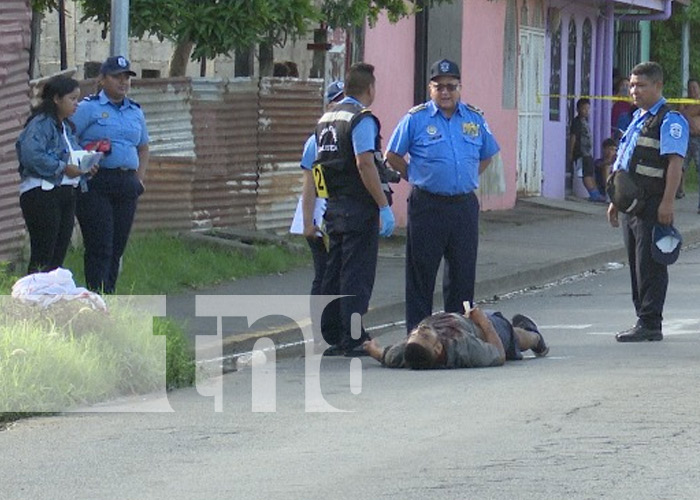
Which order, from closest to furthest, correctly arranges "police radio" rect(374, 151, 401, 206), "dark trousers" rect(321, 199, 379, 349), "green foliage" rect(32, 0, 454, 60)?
"police radio" rect(374, 151, 401, 206) < "dark trousers" rect(321, 199, 379, 349) < "green foliage" rect(32, 0, 454, 60)

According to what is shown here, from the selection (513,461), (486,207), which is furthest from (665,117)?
(486,207)

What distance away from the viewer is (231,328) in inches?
522

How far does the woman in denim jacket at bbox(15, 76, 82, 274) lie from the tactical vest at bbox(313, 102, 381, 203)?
1.77 m

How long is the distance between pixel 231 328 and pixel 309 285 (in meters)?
3.02

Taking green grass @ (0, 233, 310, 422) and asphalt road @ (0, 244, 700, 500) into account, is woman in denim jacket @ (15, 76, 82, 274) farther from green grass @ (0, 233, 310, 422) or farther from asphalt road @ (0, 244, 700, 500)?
asphalt road @ (0, 244, 700, 500)

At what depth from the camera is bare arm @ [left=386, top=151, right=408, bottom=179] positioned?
1262 cm

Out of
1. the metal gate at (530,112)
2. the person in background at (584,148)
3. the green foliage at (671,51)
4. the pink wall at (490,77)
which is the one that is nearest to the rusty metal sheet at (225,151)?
the pink wall at (490,77)

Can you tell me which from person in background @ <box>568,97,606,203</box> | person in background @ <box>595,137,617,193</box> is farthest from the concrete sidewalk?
person in background @ <box>595,137,617,193</box>

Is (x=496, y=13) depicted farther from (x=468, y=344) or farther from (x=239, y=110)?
(x=468, y=344)

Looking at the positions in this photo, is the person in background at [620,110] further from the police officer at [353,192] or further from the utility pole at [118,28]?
the police officer at [353,192]

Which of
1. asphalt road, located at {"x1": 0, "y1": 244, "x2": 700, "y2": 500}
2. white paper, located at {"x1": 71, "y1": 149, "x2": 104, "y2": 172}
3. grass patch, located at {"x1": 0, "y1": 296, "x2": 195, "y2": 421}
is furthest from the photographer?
white paper, located at {"x1": 71, "y1": 149, "x2": 104, "y2": 172}

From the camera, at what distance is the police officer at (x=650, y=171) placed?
12734 millimetres

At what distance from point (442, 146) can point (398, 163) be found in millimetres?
397

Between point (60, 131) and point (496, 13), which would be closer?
point (60, 131)
